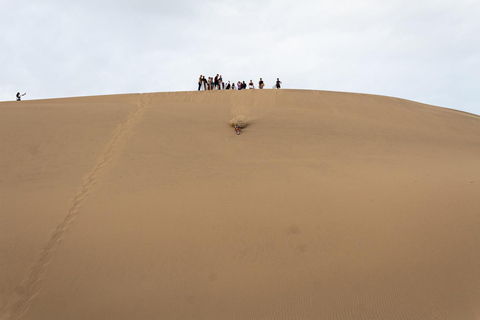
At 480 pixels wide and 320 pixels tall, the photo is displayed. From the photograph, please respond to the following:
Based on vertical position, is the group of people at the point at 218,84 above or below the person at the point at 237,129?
above

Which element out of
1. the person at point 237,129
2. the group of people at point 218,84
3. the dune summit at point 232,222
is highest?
the group of people at point 218,84

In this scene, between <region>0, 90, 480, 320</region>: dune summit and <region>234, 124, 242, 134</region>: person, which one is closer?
<region>0, 90, 480, 320</region>: dune summit

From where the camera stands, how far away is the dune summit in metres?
4.25

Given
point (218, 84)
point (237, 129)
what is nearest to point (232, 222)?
point (237, 129)

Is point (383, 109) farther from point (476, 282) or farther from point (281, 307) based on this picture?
point (281, 307)

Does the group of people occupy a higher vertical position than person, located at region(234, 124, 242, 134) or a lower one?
higher

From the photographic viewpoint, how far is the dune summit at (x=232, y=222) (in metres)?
4.25

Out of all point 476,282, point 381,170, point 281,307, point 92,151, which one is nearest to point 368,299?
point 281,307

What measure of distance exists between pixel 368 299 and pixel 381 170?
Result: 171 inches

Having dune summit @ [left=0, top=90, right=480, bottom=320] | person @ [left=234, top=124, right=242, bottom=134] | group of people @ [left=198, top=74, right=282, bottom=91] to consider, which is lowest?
dune summit @ [left=0, top=90, right=480, bottom=320]

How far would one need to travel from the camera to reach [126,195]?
6723 mm

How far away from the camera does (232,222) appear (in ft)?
18.9

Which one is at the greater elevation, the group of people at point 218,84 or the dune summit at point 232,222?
the group of people at point 218,84

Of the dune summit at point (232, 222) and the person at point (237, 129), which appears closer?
the dune summit at point (232, 222)
